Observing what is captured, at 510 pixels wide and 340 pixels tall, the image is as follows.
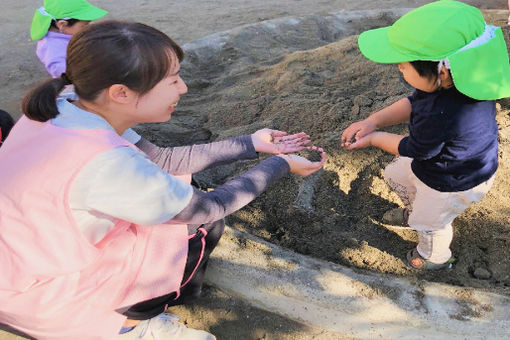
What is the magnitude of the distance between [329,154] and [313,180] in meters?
0.17

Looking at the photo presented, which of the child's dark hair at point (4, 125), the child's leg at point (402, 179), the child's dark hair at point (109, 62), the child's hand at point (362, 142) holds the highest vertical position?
the child's dark hair at point (109, 62)

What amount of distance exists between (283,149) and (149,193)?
766mm

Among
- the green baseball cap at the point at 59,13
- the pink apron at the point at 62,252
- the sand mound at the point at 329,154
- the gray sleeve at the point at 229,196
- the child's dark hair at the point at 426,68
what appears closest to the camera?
the pink apron at the point at 62,252

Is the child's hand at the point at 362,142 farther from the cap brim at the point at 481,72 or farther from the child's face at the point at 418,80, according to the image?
the cap brim at the point at 481,72

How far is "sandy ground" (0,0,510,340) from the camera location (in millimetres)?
1820

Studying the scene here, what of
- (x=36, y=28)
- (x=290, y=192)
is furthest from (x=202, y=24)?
(x=290, y=192)

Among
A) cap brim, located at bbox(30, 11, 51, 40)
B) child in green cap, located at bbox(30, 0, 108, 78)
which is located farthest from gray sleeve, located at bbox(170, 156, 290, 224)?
cap brim, located at bbox(30, 11, 51, 40)

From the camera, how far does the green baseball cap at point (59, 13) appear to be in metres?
2.87

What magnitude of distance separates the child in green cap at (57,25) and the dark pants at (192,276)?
172 cm

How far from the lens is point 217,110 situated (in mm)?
3109

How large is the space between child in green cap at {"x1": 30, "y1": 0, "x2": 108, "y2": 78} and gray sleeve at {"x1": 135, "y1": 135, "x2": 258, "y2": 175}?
1.39 metres

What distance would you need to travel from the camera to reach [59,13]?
2873 millimetres

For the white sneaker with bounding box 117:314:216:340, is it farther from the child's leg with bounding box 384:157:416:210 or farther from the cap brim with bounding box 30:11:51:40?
the cap brim with bounding box 30:11:51:40

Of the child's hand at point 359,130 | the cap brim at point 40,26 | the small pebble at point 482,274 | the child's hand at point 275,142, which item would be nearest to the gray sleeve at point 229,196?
the child's hand at point 275,142
